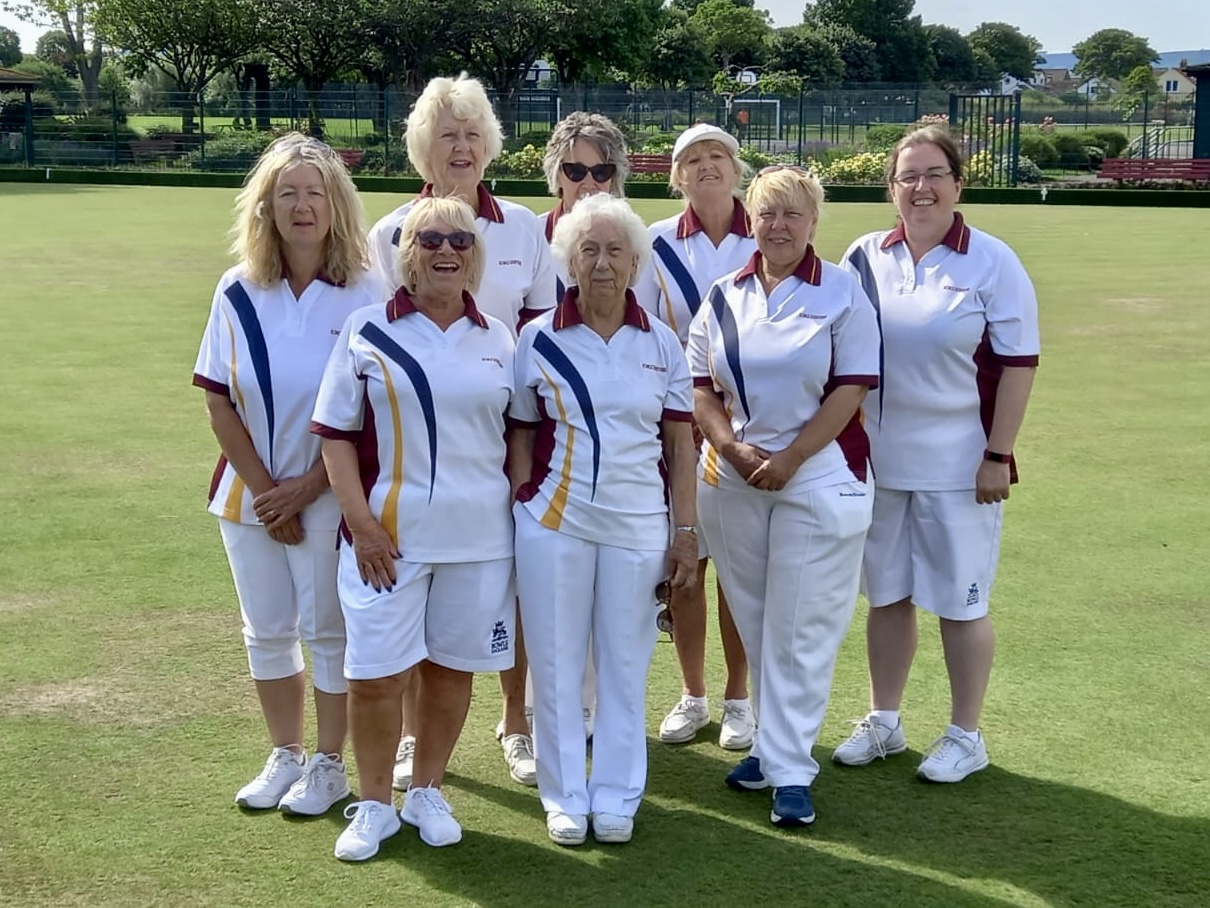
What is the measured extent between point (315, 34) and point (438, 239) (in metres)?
58.8

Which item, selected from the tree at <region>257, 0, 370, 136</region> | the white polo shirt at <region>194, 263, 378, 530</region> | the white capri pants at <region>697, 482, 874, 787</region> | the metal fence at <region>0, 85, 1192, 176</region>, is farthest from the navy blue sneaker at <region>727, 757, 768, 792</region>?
the tree at <region>257, 0, 370, 136</region>

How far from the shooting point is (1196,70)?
4538 cm

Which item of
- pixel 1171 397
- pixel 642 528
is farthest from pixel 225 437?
A: pixel 1171 397

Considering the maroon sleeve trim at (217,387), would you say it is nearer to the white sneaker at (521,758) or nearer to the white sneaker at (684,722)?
the white sneaker at (521,758)

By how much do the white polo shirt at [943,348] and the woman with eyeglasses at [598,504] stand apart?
2.37 ft

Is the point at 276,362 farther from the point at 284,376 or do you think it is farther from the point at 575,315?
the point at 575,315

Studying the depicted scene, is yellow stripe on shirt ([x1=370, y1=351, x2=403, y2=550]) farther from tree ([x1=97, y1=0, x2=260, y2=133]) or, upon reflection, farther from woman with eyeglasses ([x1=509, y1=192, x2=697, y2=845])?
tree ([x1=97, y1=0, x2=260, y2=133])

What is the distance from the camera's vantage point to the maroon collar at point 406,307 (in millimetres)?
3812

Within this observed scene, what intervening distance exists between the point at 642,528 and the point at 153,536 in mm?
3805

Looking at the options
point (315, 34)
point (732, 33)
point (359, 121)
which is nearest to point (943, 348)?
point (359, 121)

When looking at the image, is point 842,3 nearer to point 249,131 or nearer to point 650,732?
point 249,131

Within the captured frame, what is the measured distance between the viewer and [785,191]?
4.06m

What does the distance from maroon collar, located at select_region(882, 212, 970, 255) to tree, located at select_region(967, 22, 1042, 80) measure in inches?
5961

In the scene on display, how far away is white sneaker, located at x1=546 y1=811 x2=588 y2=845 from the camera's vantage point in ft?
13.1
